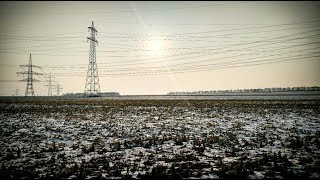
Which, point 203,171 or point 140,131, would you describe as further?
point 140,131

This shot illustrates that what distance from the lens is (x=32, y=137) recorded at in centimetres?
1134

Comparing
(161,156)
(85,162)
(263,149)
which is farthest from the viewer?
(263,149)

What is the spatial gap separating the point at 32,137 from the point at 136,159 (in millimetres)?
6281

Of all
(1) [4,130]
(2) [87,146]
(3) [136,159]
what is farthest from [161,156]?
(1) [4,130]

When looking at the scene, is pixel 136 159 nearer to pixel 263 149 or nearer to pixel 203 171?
pixel 203 171

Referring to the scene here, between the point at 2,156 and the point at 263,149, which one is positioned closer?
the point at 2,156

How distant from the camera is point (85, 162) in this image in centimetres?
750

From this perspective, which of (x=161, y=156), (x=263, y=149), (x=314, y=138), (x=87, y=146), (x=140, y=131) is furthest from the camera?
(x=140, y=131)

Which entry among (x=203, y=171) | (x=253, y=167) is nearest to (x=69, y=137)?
(x=203, y=171)

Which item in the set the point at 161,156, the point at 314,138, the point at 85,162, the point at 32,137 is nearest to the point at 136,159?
the point at 161,156

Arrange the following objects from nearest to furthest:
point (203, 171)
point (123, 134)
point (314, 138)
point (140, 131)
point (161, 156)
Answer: point (203, 171) < point (161, 156) < point (314, 138) < point (123, 134) < point (140, 131)

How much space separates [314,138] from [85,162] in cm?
953

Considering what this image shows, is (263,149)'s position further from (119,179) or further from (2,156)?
(2,156)

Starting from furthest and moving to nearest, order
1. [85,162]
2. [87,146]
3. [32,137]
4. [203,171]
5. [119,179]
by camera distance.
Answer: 1. [32,137]
2. [87,146]
3. [85,162]
4. [203,171]
5. [119,179]
